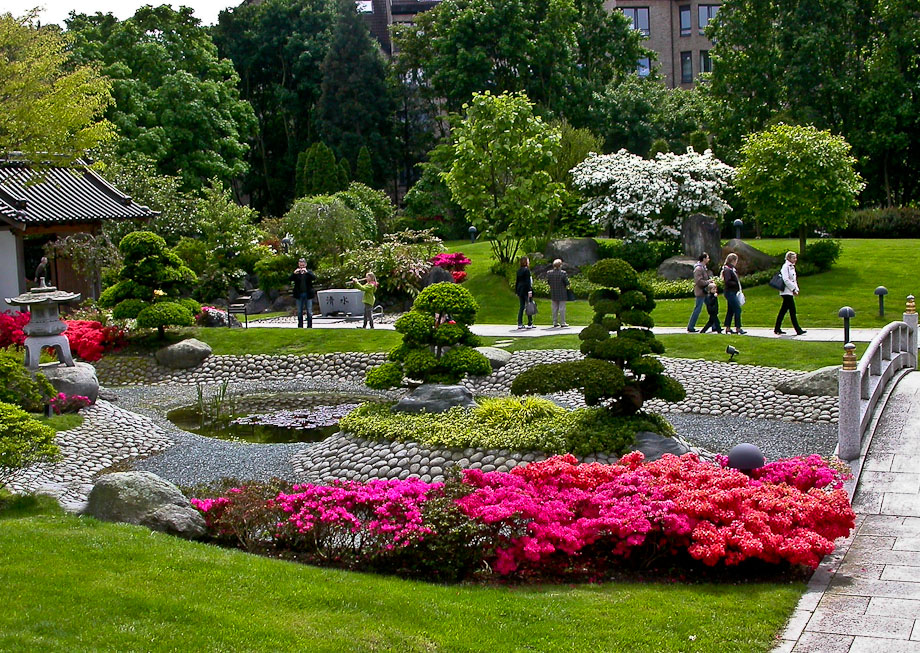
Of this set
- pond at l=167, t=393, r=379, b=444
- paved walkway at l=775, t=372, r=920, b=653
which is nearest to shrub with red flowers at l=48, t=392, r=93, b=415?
pond at l=167, t=393, r=379, b=444

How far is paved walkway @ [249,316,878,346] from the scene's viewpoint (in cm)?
1988

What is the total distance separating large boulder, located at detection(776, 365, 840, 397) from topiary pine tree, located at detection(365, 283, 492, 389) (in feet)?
16.2

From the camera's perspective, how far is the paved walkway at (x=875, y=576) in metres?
6.61

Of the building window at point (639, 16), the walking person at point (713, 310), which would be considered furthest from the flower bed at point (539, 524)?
the building window at point (639, 16)

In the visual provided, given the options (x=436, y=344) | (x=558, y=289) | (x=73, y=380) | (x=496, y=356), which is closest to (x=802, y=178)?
(x=558, y=289)

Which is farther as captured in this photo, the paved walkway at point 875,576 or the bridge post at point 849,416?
the bridge post at point 849,416

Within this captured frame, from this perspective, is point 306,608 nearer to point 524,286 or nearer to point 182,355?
point 182,355

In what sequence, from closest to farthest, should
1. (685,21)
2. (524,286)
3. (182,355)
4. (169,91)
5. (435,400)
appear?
(435,400), (182,355), (524,286), (169,91), (685,21)

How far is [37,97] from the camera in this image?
16.7 metres

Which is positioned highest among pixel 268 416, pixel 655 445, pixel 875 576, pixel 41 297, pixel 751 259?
pixel 41 297

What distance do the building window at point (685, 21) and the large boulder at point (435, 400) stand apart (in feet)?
178

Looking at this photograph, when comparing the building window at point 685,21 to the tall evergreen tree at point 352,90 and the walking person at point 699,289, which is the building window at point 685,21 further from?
the walking person at point 699,289

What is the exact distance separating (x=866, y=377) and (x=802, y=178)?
16.6m

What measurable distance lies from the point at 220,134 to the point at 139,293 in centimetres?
2224
